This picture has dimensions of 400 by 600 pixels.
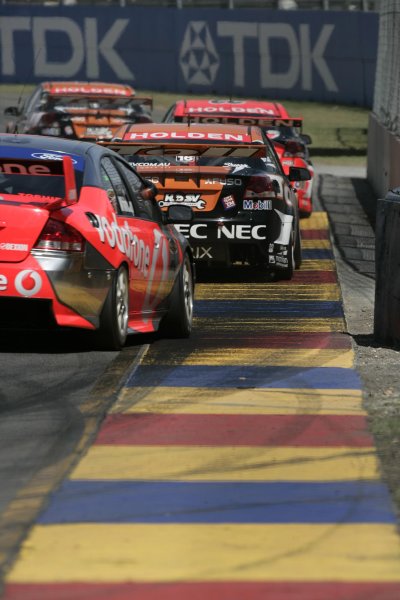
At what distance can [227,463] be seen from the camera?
6688 millimetres

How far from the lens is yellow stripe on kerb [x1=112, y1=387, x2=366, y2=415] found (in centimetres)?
784

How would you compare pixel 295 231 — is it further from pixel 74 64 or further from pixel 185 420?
pixel 74 64

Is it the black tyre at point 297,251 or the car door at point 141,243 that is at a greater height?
the car door at point 141,243

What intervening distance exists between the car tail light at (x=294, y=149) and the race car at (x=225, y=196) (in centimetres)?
605

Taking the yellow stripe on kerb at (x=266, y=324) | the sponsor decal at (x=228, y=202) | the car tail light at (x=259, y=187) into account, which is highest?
the car tail light at (x=259, y=187)

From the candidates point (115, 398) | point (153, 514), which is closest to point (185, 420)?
point (115, 398)

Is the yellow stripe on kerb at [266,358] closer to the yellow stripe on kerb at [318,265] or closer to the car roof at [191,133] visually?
the car roof at [191,133]

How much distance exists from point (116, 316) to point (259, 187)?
4649 mm

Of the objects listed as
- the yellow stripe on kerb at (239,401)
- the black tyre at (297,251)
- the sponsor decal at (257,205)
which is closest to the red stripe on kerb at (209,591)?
the yellow stripe on kerb at (239,401)

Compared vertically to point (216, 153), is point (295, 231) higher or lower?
lower

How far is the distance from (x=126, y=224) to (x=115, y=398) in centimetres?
211

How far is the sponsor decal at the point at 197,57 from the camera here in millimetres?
43750

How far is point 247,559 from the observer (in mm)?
5266

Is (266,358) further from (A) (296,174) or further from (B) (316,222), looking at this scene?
(B) (316,222)
